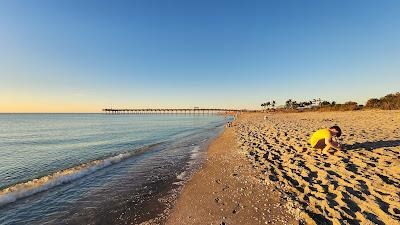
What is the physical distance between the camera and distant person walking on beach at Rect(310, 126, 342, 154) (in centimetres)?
1011

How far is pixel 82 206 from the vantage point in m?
6.93

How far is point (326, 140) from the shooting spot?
1016cm

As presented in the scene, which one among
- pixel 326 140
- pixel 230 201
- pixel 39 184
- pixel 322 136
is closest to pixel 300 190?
pixel 230 201

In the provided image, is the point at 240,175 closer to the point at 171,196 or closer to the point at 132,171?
the point at 171,196

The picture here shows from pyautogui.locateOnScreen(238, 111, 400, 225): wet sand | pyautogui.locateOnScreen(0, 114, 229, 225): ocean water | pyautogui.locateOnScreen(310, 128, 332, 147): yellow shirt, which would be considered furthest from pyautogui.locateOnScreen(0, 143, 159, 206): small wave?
pyautogui.locateOnScreen(310, 128, 332, 147): yellow shirt

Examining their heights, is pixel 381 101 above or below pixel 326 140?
above

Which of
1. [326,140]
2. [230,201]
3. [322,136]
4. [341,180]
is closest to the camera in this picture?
[230,201]

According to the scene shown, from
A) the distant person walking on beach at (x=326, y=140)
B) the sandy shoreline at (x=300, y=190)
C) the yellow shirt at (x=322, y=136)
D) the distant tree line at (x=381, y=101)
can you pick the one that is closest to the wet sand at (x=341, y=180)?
the sandy shoreline at (x=300, y=190)

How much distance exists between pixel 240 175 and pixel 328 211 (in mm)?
3799

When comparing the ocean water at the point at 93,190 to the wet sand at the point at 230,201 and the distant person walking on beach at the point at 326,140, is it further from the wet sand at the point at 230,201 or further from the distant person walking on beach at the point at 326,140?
the distant person walking on beach at the point at 326,140

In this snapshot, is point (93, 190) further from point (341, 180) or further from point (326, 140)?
Result: point (326, 140)

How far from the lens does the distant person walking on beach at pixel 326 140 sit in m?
10.1

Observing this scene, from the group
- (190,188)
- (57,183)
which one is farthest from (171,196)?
(57,183)

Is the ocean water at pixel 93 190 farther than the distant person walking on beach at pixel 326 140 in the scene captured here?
No
